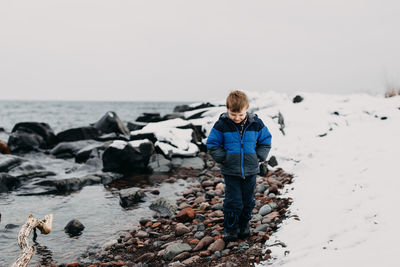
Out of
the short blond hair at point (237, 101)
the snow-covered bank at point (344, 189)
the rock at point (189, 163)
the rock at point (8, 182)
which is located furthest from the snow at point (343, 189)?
the rock at point (8, 182)

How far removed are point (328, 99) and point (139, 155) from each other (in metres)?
8.99

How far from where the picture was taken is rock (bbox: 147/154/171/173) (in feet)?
35.0

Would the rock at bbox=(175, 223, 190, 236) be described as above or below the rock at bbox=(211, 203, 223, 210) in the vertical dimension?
below

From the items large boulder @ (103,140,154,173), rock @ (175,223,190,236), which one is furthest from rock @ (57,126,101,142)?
rock @ (175,223,190,236)

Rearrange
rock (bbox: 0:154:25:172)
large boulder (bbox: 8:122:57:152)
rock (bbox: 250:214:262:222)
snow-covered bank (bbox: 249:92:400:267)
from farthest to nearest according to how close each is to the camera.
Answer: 1. large boulder (bbox: 8:122:57:152)
2. rock (bbox: 0:154:25:172)
3. rock (bbox: 250:214:262:222)
4. snow-covered bank (bbox: 249:92:400:267)

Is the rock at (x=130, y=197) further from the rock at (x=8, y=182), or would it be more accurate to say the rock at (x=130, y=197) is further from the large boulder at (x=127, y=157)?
the rock at (x=8, y=182)

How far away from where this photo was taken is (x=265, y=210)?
5309 millimetres

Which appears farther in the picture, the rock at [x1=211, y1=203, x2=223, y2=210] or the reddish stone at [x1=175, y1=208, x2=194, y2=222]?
the rock at [x1=211, y1=203, x2=223, y2=210]

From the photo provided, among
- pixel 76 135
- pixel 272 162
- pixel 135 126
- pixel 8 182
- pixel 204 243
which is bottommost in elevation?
pixel 8 182

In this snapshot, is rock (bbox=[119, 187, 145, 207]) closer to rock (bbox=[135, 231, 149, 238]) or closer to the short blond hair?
rock (bbox=[135, 231, 149, 238])

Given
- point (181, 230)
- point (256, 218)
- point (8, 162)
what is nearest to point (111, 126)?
point (8, 162)

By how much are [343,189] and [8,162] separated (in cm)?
1046

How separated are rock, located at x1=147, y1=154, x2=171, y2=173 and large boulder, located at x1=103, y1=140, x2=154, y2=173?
0.72 ft

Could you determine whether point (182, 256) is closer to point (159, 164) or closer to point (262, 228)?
point (262, 228)
